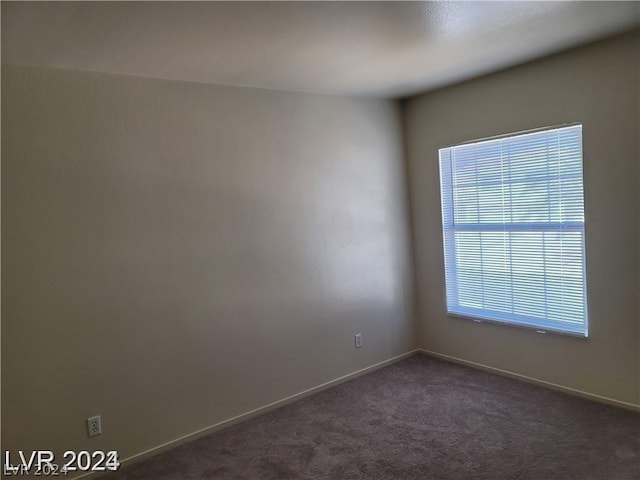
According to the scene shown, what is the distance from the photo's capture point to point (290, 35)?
7.64 ft

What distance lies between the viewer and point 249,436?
3.00 meters

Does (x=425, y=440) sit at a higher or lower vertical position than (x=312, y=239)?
lower

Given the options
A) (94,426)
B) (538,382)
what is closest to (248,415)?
(94,426)

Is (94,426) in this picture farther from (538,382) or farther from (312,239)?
(538,382)

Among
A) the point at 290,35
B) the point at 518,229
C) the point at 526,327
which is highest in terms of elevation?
the point at 290,35

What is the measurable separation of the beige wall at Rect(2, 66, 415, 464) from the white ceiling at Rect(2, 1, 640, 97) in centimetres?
26

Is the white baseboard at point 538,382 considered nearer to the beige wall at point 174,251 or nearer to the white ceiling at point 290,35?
the beige wall at point 174,251

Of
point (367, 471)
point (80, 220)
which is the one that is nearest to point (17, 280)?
point (80, 220)

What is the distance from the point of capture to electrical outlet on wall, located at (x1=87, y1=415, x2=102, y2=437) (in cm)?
261

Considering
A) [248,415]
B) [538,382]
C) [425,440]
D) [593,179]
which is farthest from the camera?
[538,382]

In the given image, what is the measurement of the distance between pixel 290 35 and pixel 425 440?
2.48 m

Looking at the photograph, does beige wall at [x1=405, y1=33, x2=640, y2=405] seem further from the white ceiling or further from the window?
the white ceiling

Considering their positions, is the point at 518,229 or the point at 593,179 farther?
the point at 518,229

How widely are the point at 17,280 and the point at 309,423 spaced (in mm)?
1992
